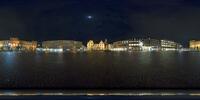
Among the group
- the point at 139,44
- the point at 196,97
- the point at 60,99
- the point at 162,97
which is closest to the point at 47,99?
the point at 60,99

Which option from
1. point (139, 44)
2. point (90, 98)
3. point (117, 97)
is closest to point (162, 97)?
point (117, 97)

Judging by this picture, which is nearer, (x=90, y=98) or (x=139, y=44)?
(x=90, y=98)

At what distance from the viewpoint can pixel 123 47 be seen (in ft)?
486

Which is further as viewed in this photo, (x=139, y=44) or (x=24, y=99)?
(x=139, y=44)

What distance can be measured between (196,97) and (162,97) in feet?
2.81

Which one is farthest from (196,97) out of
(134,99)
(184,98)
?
(134,99)

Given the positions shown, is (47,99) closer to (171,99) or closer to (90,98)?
(90,98)

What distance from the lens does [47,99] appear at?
10062mm

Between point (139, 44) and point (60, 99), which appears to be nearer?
point (60, 99)

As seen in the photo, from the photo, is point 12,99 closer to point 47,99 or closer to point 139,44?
point 47,99

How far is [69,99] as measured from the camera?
10078mm

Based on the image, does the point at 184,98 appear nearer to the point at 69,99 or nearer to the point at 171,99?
the point at 171,99

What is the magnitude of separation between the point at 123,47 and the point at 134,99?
454ft

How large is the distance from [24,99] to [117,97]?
2.35 metres
